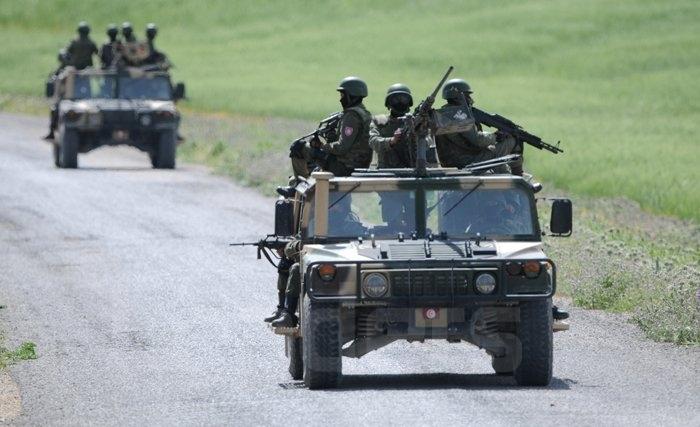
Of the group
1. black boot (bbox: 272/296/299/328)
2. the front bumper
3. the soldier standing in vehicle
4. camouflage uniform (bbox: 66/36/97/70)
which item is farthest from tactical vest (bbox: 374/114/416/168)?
camouflage uniform (bbox: 66/36/97/70)

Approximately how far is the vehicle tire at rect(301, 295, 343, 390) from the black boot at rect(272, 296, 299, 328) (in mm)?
824

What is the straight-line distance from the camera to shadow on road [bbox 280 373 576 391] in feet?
39.8

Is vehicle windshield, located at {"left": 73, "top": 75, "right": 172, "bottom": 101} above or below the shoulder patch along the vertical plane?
below

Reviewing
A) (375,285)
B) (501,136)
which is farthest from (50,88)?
(375,285)

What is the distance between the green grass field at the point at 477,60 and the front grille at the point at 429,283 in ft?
62.4

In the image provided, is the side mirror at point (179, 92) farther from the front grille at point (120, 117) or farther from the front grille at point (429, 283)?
the front grille at point (429, 283)

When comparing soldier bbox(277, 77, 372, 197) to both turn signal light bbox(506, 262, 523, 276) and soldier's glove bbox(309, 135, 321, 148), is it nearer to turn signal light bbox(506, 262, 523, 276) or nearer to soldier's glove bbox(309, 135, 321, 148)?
soldier's glove bbox(309, 135, 321, 148)

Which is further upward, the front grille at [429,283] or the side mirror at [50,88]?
the side mirror at [50,88]

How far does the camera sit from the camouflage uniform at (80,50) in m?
36.7

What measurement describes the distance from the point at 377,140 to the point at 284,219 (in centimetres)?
118

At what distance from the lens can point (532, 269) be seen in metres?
11.8

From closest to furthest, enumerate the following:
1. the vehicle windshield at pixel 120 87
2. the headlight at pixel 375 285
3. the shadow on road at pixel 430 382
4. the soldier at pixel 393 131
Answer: the headlight at pixel 375 285
the shadow on road at pixel 430 382
the soldier at pixel 393 131
the vehicle windshield at pixel 120 87

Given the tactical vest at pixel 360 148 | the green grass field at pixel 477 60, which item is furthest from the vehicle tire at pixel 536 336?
the green grass field at pixel 477 60

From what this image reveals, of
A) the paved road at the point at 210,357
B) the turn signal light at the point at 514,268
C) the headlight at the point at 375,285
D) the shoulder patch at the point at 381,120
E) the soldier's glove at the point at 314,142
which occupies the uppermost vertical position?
the shoulder patch at the point at 381,120
